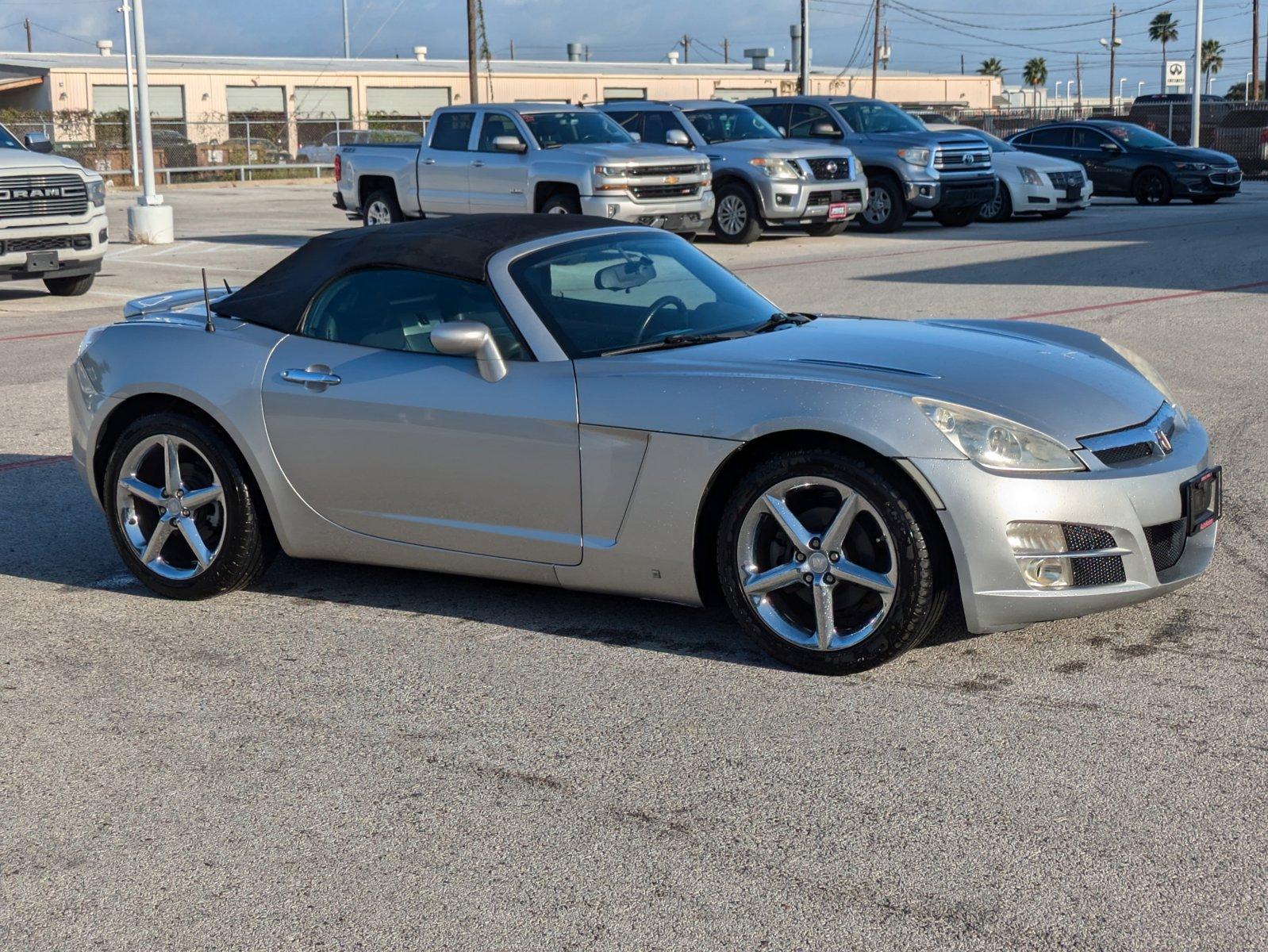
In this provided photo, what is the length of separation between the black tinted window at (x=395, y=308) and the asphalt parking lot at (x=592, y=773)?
0.98 m

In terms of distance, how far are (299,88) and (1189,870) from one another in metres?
58.9

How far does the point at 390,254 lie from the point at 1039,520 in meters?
2.56

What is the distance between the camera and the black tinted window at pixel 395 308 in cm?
550

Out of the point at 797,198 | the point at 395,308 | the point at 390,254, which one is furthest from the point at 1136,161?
the point at 395,308

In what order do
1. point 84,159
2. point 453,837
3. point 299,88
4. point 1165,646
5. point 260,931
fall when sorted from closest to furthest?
point 260,931, point 453,837, point 1165,646, point 84,159, point 299,88

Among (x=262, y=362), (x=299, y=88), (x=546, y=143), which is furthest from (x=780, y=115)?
(x=299, y=88)

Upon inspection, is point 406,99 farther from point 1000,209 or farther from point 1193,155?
point 1000,209

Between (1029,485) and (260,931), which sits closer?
(260,931)

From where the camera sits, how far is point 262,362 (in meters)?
5.70

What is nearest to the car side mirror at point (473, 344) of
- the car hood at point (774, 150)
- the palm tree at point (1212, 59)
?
the car hood at point (774, 150)

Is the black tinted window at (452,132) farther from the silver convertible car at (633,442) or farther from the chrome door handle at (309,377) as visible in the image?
the chrome door handle at (309,377)

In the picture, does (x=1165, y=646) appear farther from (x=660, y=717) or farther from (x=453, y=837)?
(x=453, y=837)

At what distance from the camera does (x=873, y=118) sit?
79.4 ft

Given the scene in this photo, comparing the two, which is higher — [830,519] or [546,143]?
[546,143]
